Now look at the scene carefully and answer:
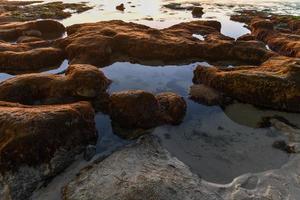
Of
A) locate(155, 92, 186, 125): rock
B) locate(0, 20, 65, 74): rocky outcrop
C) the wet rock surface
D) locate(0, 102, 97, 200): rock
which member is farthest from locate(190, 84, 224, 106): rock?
the wet rock surface

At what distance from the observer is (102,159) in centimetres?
1888

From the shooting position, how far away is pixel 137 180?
52.9 feet

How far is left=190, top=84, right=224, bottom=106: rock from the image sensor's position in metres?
26.1

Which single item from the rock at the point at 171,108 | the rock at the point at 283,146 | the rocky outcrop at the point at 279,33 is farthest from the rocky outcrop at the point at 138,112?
the rocky outcrop at the point at 279,33

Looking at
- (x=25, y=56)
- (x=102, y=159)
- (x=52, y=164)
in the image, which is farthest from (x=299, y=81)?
(x=25, y=56)

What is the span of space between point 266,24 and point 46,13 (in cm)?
4336

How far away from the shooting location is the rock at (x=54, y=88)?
24.8m

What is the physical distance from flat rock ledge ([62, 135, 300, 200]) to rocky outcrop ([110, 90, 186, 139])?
3.35 m

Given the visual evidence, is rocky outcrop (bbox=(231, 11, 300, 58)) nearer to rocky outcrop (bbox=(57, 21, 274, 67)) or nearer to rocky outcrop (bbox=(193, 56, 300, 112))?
rocky outcrop (bbox=(57, 21, 274, 67))

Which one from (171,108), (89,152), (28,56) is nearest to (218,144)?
(171,108)

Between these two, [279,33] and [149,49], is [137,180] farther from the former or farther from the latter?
[279,33]

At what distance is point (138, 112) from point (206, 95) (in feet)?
22.2

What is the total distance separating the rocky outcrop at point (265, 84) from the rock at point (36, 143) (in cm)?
1169

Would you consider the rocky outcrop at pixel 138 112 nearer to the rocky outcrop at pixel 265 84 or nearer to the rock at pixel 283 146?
the rocky outcrop at pixel 265 84
